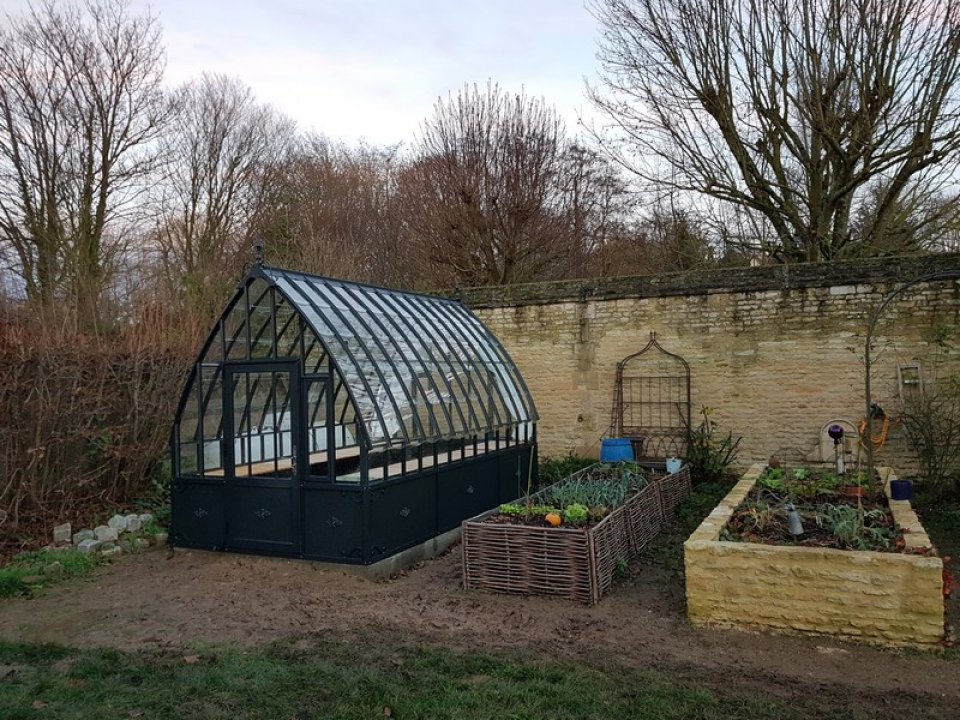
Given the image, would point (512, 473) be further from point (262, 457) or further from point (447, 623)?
point (447, 623)

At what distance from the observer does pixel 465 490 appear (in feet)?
29.9

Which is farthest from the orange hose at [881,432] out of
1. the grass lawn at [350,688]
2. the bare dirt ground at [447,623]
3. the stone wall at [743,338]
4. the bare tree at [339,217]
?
the bare tree at [339,217]

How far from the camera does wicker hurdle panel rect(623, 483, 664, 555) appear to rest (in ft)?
25.9

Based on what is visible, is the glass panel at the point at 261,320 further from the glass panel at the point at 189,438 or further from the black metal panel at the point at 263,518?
the black metal panel at the point at 263,518

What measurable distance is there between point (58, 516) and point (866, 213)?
56.9 ft

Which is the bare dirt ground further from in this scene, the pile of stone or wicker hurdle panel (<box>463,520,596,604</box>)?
the pile of stone

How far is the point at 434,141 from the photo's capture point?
18.0 meters

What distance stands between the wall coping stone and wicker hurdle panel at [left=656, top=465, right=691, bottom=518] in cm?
315

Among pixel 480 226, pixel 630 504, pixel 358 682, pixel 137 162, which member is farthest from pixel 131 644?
pixel 137 162

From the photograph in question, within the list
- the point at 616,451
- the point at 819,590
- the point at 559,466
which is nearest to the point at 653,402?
the point at 559,466

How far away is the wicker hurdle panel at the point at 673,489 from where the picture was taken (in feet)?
→ 31.0

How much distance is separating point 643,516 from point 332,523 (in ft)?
11.3

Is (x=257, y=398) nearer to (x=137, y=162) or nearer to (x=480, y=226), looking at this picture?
(x=480, y=226)

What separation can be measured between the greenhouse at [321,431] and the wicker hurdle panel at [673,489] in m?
2.22
